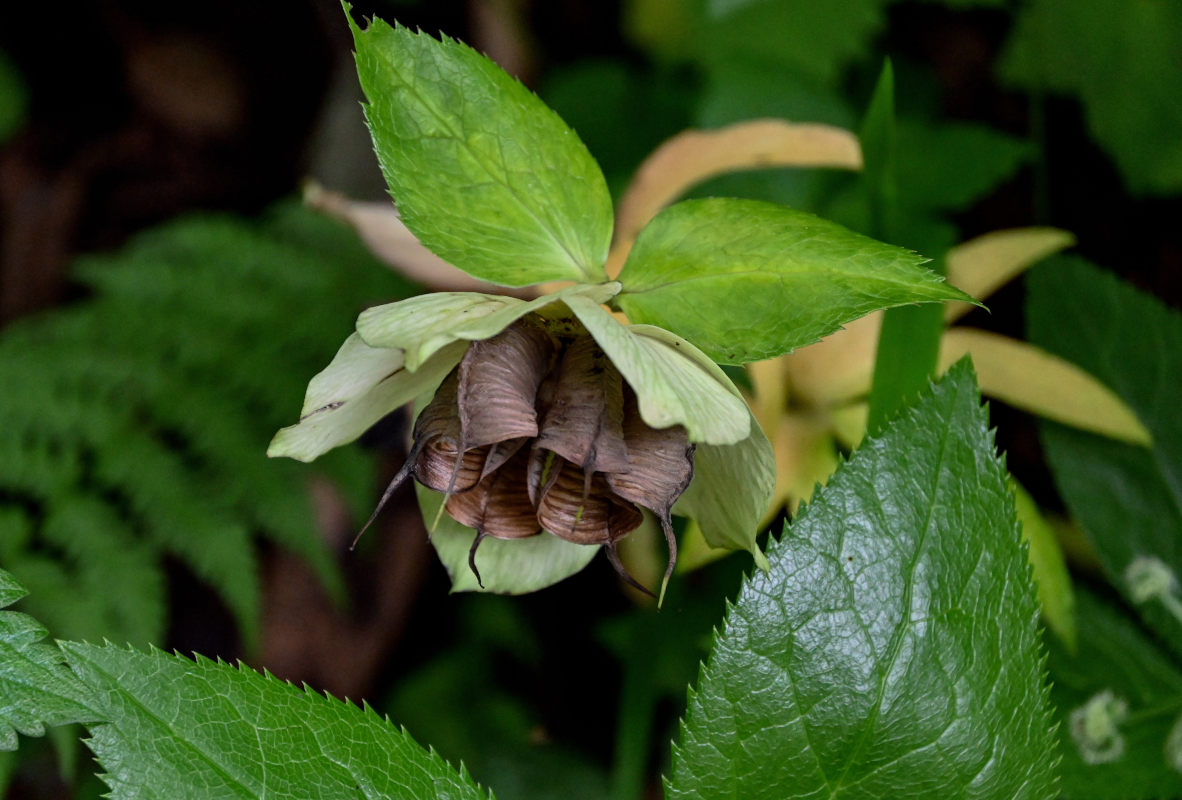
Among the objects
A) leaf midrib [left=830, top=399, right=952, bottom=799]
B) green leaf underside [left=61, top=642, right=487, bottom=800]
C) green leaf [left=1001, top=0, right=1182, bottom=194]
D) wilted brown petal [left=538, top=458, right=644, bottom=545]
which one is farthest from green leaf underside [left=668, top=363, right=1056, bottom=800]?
green leaf [left=1001, top=0, right=1182, bottom=194]

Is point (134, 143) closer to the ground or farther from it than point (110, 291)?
farther from it

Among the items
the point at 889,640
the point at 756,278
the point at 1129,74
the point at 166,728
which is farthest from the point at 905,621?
the point at 1129,74

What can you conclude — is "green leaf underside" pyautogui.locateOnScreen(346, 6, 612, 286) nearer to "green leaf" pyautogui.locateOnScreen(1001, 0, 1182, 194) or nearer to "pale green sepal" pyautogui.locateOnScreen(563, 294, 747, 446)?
"pale green sepal" pyautogui.locateOnScreen(563, 294, 747, 446)

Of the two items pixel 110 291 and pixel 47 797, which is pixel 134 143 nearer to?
pixel 110 291

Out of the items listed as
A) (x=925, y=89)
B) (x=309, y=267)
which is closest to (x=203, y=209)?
(x=309, y=267)

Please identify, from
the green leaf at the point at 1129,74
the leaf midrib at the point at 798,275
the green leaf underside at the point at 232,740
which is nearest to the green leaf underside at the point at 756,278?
the leaf midrib at the point at 798,275

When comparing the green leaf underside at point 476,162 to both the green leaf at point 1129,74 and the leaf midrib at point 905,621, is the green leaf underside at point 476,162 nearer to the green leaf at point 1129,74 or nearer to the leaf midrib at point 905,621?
the leaf midrib at point 905,621
